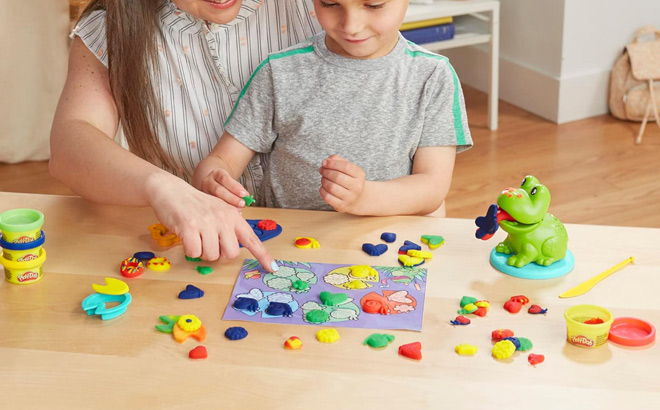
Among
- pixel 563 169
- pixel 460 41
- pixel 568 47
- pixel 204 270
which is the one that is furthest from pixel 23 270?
pixel 568 47

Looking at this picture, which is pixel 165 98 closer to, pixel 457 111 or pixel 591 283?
pixel 457 111

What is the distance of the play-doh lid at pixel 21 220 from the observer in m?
1.10

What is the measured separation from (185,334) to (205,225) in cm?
17

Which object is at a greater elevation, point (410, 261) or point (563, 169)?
point (410, 261)

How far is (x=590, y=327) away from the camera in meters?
0.94

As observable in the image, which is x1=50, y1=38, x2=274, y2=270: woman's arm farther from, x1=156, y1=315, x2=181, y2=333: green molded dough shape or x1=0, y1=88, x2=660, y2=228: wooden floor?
x1=0, y1=88, x2=660, y2=228: wooden floor

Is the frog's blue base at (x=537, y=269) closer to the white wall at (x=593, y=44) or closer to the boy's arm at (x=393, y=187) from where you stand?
the boy's arm at (x=393, y=187)

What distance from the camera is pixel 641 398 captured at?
2.84 ft

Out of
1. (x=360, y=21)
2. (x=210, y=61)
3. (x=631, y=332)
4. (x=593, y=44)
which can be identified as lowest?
(x=593, y=44)

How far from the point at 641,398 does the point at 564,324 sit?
0.15 metres

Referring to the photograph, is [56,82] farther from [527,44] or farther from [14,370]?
[14,370]

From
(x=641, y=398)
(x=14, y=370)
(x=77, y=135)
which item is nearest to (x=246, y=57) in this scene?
(x=77, y=135)

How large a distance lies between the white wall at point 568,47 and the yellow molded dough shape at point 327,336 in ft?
8.57

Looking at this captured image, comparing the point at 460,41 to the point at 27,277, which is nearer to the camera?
the point at 27,277
